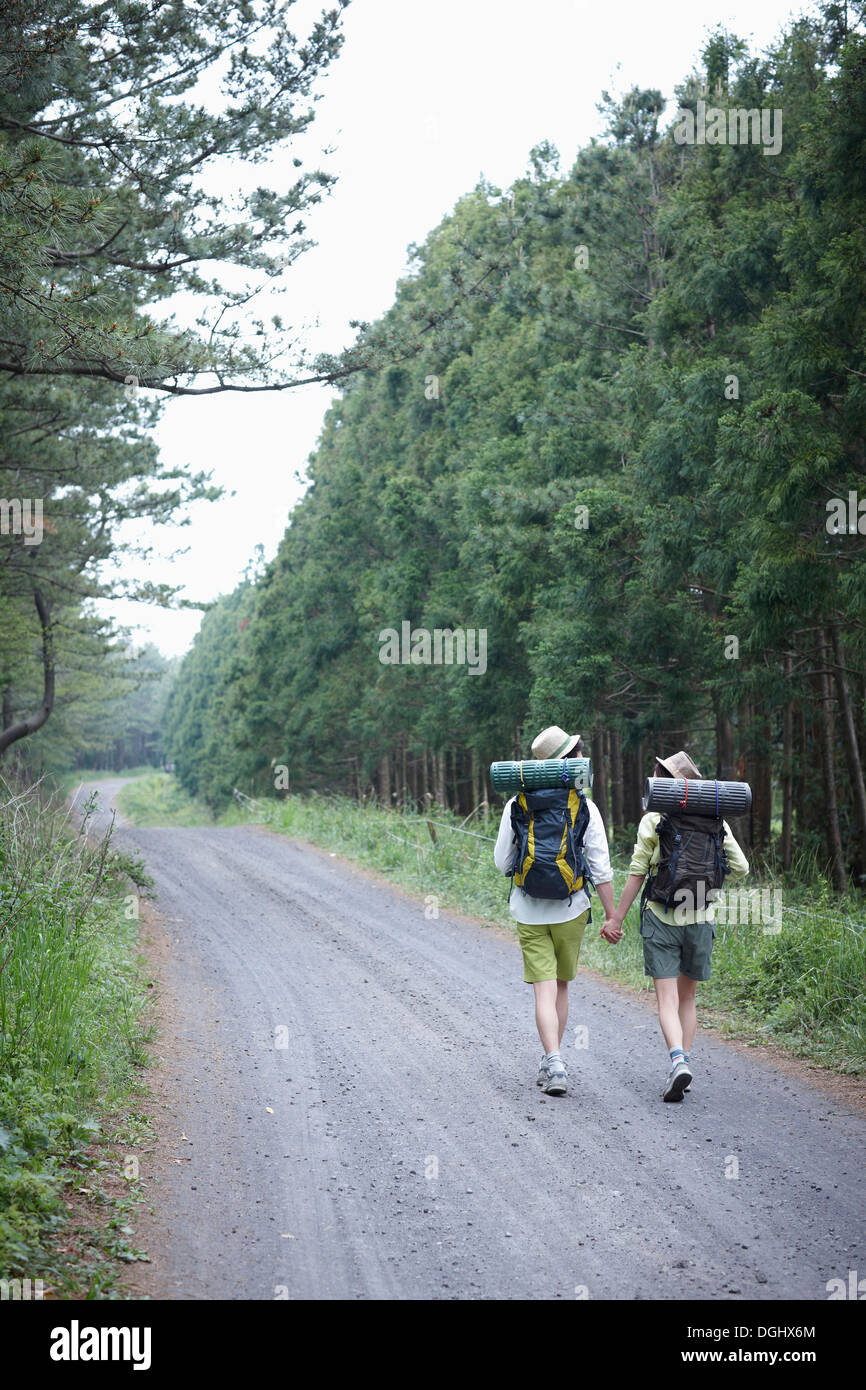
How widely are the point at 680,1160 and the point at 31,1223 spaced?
2967mm

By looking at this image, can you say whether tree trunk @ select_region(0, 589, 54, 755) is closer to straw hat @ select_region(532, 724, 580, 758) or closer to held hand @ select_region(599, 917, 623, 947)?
straw hat @ select_region(532, 724, 580, 758)

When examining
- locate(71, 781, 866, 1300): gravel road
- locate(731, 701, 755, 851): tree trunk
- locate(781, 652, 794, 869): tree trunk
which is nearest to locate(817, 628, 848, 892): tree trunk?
locate(781, 652, 794, 869): tree trunk

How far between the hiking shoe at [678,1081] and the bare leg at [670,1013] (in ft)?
0.48

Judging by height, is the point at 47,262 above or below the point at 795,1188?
above

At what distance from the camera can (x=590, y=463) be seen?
19969mm

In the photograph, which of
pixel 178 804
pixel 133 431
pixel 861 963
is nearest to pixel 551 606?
pixel 133 431

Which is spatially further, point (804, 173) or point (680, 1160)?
point (804, 173)

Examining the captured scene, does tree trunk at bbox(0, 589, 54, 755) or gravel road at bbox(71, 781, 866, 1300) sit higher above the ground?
tree trunk at bbox(0, 589, 54, 755)

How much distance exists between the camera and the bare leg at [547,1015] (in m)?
6.45

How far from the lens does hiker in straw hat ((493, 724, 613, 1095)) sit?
252 inches

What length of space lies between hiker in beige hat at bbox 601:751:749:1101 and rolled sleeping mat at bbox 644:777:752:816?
13cm
